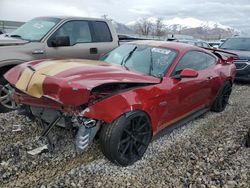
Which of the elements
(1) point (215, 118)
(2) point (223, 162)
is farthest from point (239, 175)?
(1) point (215, 118)

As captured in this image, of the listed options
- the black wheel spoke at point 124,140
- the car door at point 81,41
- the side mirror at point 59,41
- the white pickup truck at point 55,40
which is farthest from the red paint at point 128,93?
the car door at point 81,41

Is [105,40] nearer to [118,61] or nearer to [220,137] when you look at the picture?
[118,61]

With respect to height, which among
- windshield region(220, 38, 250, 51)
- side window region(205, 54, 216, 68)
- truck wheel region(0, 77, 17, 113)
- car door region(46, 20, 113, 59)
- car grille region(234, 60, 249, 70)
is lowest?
car grille region(234, 60, 249, 70)

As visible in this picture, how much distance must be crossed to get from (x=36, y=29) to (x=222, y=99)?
412cm

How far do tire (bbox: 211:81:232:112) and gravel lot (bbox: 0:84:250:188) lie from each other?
117 centimetres

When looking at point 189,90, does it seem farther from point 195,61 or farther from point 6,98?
point 6,98

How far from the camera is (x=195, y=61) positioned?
5.37m

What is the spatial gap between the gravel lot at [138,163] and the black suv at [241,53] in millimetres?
5181

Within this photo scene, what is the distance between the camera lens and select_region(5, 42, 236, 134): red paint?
3.34 meters

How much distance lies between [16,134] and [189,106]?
2.75 metres

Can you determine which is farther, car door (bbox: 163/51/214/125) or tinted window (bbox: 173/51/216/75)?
tinted window (bbox: 173/51/216/75)

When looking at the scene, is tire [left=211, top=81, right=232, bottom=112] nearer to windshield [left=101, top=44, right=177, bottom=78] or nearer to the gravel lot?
the gravel lot

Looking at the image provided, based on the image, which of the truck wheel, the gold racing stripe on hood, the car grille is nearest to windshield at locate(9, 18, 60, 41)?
the truck wheel

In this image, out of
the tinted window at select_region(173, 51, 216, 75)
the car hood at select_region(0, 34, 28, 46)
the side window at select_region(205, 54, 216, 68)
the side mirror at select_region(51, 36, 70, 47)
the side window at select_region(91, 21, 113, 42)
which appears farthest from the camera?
the side window at select_region(91, 21, 113, 42)
